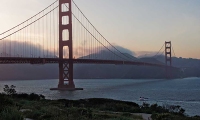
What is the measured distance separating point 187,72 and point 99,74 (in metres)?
51.5

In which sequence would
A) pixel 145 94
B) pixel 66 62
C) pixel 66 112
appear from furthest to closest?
pixel 66 62 < pixel 145 94 < pixel 66 112

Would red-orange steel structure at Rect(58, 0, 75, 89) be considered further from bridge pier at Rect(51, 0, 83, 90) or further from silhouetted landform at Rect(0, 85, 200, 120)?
silhouetted landform at Rect(0, 85, 200, 120)

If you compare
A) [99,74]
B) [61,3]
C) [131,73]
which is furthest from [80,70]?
[61,3]

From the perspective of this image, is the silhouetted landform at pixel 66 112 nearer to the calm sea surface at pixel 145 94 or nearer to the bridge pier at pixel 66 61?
the calm sea surface at pixel 145 94

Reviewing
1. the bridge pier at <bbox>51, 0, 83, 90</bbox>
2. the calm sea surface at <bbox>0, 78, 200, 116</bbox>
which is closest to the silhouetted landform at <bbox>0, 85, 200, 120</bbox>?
the calm sea surface at <bbox>0, 78, 200, 116</bbox>

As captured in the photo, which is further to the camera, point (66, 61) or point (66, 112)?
point (66, 61)

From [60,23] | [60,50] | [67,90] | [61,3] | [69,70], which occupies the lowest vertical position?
[67,90]

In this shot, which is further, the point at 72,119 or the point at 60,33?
the point at 60,33

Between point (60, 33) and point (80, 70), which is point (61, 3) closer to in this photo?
point (60, 33)

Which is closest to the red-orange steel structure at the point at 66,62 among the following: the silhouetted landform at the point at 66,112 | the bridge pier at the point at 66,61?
the bridge pier at the point at 66,61

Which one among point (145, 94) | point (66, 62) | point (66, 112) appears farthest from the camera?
point (66, 62)

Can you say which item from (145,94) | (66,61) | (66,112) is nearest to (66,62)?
(66,61)

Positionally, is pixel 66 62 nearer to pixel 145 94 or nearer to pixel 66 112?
pixel 145 94

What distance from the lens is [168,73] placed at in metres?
126
